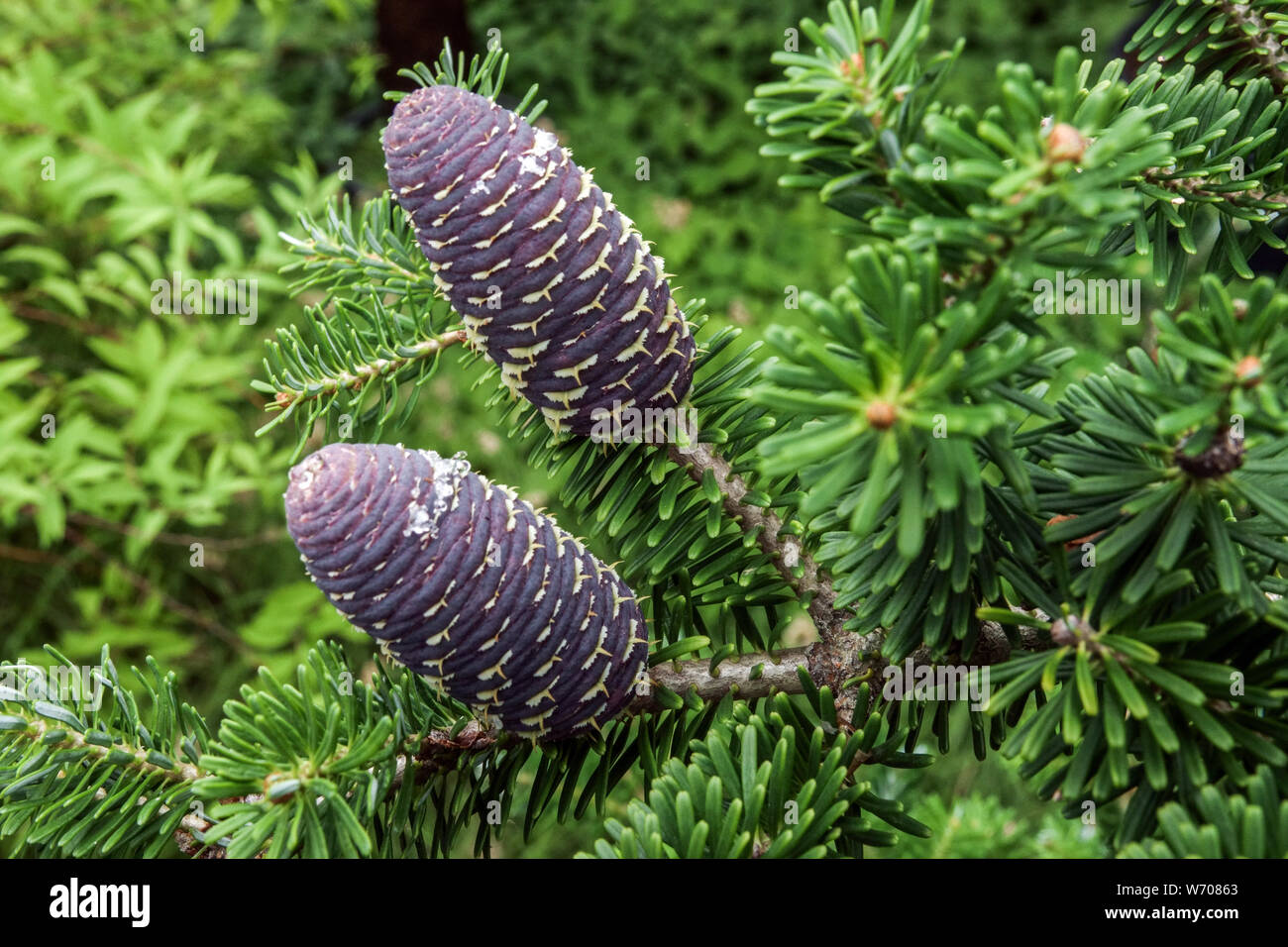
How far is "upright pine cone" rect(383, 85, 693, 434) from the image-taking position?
44 centimetres

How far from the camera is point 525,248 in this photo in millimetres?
440

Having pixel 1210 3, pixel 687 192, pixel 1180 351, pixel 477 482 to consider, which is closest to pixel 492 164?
pixel 477 482

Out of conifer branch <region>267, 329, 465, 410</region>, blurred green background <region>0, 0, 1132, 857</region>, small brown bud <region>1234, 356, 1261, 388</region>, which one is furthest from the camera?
blurred green background <region>0, 0, 1132, 857</region>

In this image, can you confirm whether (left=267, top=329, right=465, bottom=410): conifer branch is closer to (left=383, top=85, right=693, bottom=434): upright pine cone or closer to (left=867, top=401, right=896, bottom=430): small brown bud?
(left=383, top=85, right=693, bottom=434): upright pine cone

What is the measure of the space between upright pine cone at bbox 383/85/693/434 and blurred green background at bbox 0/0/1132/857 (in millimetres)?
459

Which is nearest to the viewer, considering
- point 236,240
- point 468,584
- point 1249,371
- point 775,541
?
point 1249,371

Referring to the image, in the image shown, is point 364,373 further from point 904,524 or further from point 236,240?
point 236,240

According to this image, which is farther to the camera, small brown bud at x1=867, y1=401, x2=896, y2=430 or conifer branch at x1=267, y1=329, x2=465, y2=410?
conifer branch at x1=267, y1=329, x2=465, y2=410

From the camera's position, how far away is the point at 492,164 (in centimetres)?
44

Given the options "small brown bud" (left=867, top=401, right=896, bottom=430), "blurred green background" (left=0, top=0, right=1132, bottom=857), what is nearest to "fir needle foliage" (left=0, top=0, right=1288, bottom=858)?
"small brown bud" (left=867, top=401, right=896, bottom=430)

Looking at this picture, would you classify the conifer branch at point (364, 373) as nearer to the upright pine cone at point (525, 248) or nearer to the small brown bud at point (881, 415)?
the upright pine cone at point (525, 248)

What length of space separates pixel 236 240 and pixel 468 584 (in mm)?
1496

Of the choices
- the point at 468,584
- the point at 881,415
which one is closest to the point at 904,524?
the point at 881,415
